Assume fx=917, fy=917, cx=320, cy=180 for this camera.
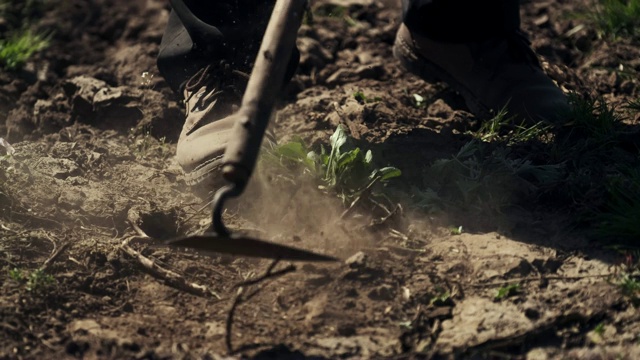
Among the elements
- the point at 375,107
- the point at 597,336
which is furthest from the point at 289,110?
the point at 597,336

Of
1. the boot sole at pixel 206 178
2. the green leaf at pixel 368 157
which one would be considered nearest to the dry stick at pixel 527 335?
the green leaf at pixel 368 157

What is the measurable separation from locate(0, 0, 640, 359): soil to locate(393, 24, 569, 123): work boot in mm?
110

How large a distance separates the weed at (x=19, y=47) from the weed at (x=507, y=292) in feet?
8.01

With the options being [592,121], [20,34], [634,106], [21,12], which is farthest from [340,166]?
[21,12]

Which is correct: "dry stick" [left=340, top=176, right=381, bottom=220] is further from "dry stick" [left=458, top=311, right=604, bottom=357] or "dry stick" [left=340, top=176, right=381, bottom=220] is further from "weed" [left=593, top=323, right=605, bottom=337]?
"weed" [left=593, top=323, right=605, bottom=337]

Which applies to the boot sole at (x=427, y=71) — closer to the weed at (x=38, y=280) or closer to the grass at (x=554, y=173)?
the grass at (x=554, y=173)

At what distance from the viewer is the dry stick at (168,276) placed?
2621mm

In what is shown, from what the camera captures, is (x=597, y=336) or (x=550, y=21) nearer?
(x=597, y=336)

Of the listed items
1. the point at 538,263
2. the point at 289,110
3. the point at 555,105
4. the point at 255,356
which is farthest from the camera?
the point at 289,110

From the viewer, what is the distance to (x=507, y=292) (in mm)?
2529

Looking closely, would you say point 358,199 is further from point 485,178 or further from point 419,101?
point 419,101

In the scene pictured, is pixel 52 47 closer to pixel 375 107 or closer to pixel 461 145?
pixel 375 107

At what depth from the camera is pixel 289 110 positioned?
12.1 ft

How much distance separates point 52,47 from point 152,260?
181 cm
